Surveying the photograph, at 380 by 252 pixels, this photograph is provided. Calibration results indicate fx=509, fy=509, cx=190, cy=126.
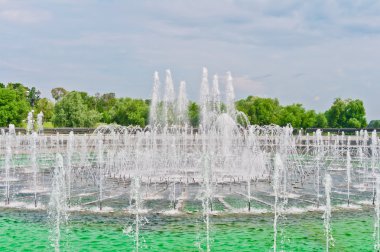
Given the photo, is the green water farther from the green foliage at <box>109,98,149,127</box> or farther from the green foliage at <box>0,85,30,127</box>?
the green foliage at <box>109,98,149,127</box>

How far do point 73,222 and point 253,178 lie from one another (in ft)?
38.5

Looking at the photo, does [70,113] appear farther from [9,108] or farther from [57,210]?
[57,210]

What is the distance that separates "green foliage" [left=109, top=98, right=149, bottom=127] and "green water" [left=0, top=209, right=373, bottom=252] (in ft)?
191

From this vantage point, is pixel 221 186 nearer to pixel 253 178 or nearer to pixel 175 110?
pixel 253 178

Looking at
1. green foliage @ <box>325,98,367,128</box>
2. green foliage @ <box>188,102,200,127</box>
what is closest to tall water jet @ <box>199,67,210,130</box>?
green foliage @ <box>188,102,200,127</box>

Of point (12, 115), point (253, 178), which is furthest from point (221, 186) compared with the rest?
point (12, 115)

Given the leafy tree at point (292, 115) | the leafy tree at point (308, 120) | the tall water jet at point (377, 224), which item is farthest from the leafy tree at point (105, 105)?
the tall water jet at point (377, 224)

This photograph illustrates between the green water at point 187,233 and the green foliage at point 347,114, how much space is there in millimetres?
69765

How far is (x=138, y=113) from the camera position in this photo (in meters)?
76.1

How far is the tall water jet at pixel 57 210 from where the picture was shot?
13828 millimetres

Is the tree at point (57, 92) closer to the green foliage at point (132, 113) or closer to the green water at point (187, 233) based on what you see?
the green foliage at point (132, 113)

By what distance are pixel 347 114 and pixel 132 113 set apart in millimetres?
36259

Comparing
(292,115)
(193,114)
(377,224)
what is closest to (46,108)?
(193,114)

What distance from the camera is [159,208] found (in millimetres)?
18219
